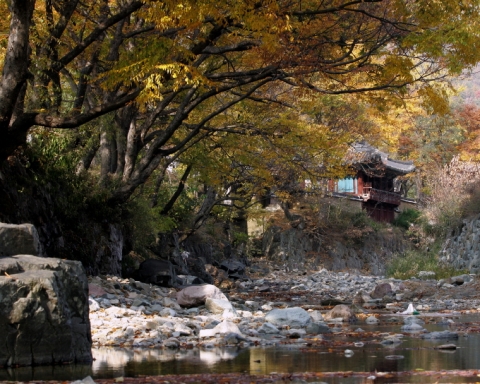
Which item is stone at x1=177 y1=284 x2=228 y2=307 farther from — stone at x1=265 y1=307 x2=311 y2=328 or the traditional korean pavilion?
the traditional korean pavilion

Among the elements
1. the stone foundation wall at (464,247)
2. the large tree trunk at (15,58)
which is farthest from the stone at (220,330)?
the stone foundation wall at (464,247)

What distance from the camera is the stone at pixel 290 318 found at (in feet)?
33.0

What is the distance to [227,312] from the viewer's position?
441 inches

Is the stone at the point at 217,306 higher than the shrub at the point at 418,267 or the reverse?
the reverse

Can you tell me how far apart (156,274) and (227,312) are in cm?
608

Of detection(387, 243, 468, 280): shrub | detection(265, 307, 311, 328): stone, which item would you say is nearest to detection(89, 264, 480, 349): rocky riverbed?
detection(265, 307, 311, 328): stone

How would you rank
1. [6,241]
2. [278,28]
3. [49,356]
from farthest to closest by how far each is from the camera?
[278,28], [6,241], [49,356]

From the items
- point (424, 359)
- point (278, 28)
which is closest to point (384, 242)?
point (278, 28)

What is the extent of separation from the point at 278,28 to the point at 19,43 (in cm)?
371

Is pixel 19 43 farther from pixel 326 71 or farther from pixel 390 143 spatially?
pixel 390 143

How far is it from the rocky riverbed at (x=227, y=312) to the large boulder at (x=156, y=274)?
3.35 feet

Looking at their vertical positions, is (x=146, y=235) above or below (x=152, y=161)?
below

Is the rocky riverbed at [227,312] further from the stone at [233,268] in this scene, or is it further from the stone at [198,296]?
the stone at [233,268]

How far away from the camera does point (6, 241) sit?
7.08 meters
